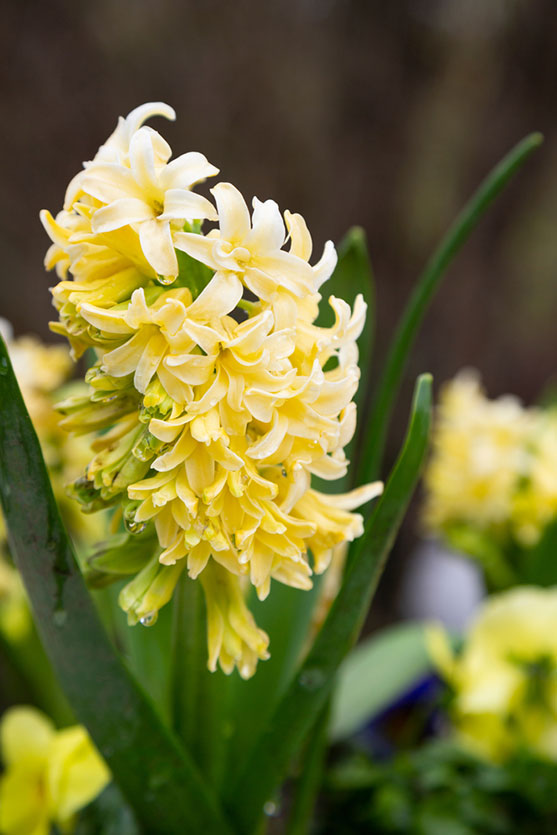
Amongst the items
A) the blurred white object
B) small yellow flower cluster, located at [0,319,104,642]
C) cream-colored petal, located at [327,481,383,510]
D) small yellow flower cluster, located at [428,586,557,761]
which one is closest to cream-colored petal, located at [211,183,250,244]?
cream-colored petal, located at [327,481,383,510]

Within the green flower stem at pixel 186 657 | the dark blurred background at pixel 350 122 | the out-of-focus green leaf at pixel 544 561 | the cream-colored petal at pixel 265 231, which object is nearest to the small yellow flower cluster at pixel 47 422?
the green flower stem at pixel 186 657

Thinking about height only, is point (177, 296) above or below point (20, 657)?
above

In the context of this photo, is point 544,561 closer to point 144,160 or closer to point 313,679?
point 313,679

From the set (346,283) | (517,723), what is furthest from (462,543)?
(346,283)

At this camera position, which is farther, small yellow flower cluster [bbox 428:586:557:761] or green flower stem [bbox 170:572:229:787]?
small yellow flower cluster [bbox 428:586:557:761]

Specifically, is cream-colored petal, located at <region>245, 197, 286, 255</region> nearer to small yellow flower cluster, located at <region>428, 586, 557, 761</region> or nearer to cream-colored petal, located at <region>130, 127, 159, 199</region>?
cream-colored petal, located at <region>130, 127, 159, 199</region>

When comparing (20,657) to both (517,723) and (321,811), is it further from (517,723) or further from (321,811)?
(517,723)

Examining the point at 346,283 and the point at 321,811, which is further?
the point at 321,811
